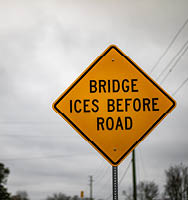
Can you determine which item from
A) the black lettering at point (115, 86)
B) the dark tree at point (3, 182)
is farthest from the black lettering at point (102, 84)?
the dark tree at point (3, 182)

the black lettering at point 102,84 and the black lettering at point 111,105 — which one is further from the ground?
the black lettering at point 102,84

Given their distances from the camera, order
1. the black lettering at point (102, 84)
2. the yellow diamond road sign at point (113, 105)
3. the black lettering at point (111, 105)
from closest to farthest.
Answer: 1. the yellow diamond road sign at point (113, 105)
2. the black lettering at point (111, 105)
3. the black lettering at point (102, 84)

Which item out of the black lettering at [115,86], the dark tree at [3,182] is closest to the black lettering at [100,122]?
the black lettering at [115,86]

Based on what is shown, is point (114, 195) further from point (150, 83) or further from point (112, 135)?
point (150, 83)

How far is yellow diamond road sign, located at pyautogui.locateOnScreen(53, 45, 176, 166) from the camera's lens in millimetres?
2969

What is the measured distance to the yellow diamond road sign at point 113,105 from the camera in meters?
2.97

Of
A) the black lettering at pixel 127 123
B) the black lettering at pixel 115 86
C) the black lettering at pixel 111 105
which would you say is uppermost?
the black lettering at pixel 115 86

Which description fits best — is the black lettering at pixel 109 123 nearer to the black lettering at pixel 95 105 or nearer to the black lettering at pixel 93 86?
the black lettering at pixel 95 105

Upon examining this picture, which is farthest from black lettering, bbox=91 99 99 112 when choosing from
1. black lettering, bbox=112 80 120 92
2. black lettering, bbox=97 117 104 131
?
black lettering, bbox=112 80 120 92

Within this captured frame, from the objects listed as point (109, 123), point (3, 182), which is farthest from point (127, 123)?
point (3, 182)

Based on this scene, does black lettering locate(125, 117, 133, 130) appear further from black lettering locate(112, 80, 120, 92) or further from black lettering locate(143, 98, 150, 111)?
black lettering locate(112, 80, 120, 92)

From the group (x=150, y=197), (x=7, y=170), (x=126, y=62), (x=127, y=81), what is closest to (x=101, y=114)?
(x=127, y=81)

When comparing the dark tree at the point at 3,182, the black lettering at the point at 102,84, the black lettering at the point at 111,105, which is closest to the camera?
the black lettering at the point at 111,105

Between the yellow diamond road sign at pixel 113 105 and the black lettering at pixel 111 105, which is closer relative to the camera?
the yellow diamond road sign at pixel 113 105
